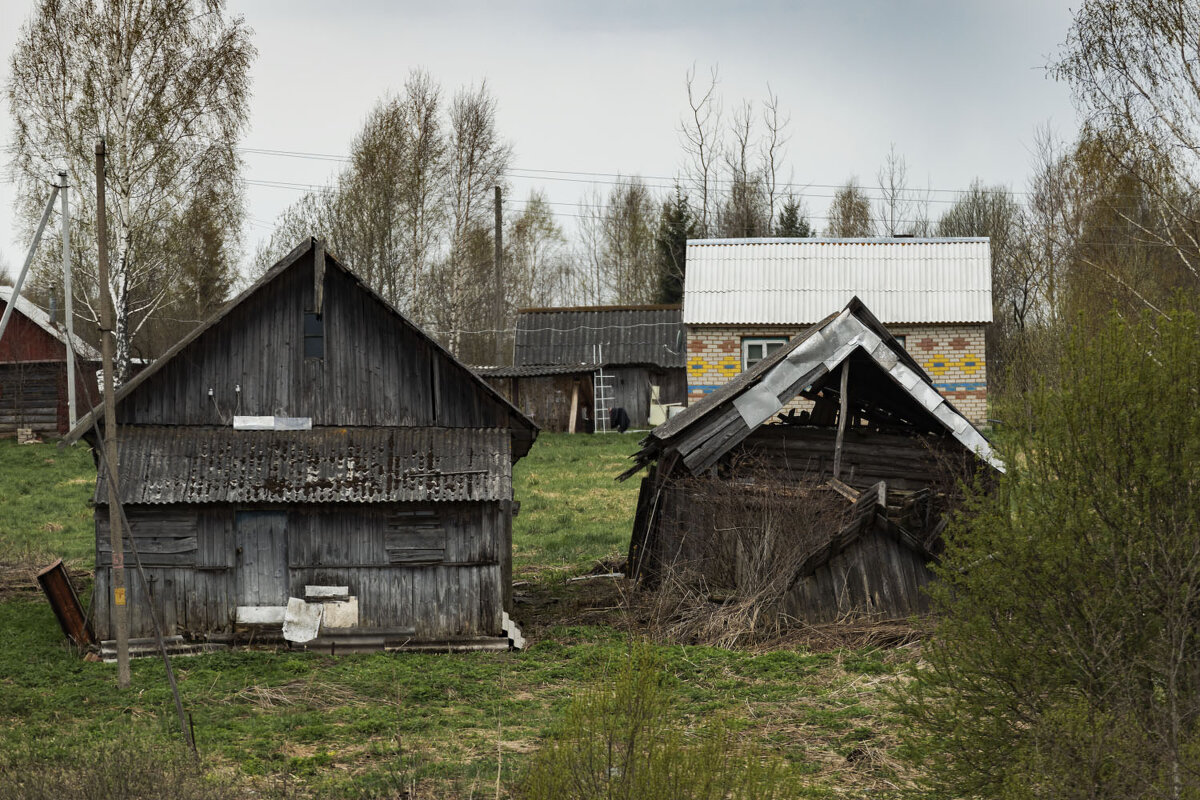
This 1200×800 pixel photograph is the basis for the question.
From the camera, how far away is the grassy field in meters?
8.65

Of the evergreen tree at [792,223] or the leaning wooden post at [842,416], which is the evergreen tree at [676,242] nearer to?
the evergreen tree at [792,223]

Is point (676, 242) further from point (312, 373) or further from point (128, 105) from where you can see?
point (312, 373)

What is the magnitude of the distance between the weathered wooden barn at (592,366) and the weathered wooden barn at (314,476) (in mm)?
19839

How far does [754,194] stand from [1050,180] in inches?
699

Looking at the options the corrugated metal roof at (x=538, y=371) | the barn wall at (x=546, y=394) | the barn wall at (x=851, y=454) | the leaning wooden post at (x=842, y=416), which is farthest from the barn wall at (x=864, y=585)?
the barn wall at (x=546, y=394)

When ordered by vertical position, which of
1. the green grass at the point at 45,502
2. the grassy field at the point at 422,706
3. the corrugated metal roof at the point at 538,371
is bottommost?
the grassy field at the point at 422,706

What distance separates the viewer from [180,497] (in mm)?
13641

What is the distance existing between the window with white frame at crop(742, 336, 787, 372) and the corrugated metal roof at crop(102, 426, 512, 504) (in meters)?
17.9

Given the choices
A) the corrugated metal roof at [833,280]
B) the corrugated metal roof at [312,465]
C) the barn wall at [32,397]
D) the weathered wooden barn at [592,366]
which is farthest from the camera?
the weathered wooden barn at [592,366]

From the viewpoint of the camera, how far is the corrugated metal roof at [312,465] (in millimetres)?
13734

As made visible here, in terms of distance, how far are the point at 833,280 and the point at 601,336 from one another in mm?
8760

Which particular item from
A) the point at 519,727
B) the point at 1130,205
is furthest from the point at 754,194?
the point at 519,727

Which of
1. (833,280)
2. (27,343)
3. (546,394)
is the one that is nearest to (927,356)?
(833,280)

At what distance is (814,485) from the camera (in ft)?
47.8
